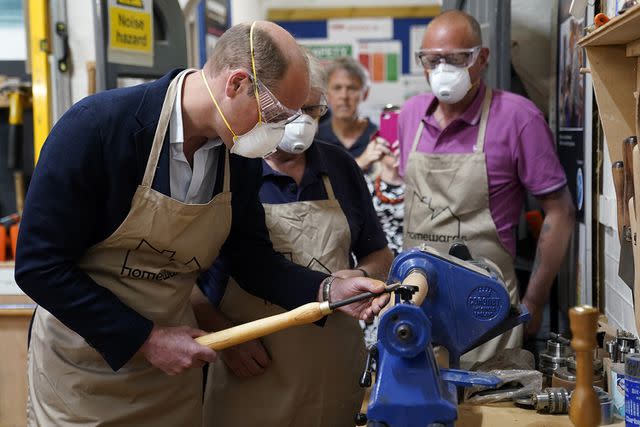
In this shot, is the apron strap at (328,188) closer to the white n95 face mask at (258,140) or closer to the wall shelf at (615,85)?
the white n95 face mask at (258,140)

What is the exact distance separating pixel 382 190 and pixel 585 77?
0.88 meters

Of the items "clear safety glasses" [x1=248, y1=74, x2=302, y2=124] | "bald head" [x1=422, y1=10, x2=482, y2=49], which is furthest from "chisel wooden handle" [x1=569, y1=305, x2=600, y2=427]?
"bald head" [x1=422, y1=10, x2=482, y2=49]

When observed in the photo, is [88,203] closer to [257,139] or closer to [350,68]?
[257,139]

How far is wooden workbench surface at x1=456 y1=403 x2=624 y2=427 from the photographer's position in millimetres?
1537

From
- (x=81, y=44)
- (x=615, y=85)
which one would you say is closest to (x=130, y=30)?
(x=81, y=44)

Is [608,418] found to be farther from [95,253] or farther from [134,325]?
[95,253]

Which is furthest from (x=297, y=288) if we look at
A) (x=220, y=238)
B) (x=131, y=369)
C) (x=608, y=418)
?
(x=608, y=418)

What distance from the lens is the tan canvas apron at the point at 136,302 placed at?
1666 millimetres

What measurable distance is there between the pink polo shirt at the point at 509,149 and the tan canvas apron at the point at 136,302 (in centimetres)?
102

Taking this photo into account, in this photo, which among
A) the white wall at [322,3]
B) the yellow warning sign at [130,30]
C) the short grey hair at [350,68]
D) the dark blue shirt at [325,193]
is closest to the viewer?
the dark blue shirt at [325,193]

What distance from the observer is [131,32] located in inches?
117

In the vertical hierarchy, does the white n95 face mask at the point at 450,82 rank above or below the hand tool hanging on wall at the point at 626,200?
above

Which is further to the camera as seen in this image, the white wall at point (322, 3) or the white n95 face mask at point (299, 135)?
the white wall at point (322, 3)

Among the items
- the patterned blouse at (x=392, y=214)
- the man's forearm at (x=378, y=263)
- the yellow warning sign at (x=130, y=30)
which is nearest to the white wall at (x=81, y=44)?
the yellow warning sign at (x=130, y=30)
